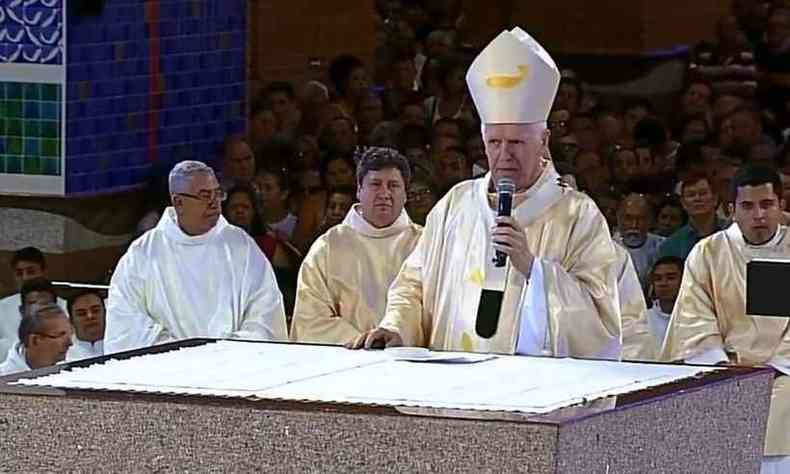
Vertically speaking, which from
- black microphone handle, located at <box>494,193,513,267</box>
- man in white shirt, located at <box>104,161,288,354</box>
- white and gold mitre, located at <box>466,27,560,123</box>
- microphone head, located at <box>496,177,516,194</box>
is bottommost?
man in white shirt, located at <box>104,161,288,354</box>

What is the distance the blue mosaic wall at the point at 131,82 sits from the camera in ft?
30.1

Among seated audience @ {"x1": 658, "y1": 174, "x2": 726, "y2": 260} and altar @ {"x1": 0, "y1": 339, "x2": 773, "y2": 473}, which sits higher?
seated audience @ {"x1": 658, "y1": 174, "x2": 726, "y2": 260}

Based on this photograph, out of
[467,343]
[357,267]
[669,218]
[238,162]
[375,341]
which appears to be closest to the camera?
[375,341]

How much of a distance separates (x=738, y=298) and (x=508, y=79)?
1909 mm

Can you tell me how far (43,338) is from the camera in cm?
730

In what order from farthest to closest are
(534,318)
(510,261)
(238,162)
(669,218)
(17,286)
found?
(238,162)
(669,218)
(17,286)
(534,318)
(510,261)

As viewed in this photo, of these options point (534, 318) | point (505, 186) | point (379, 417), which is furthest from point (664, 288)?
point (379, 417)

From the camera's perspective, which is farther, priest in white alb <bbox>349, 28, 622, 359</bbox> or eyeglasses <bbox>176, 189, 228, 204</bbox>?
eyeglasses <bbox>176, 189, 228, 204</bbox>

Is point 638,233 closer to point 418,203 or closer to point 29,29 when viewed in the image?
point 418,203

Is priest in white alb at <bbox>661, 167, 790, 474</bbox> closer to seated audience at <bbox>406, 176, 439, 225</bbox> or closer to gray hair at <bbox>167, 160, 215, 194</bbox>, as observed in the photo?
gray hair at <bbox>167, 160, 215, 194</bbox>

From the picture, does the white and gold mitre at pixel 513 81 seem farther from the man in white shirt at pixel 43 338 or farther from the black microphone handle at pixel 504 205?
the man in white shirt at pixel 43 338

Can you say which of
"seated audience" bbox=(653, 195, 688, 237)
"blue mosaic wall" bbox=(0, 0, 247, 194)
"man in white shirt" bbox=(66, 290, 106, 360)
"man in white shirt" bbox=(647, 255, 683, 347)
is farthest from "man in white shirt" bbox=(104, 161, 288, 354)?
"seated audience" bbox=(653, 195, 688, 237)

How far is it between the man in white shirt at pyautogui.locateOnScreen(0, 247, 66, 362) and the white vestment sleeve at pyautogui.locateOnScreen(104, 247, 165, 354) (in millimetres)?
531

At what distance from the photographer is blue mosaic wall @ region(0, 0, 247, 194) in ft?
30.1
